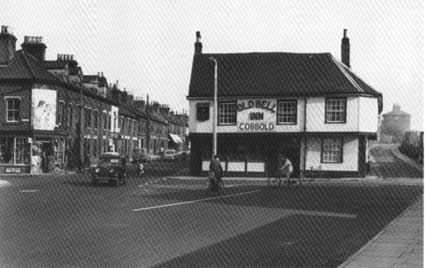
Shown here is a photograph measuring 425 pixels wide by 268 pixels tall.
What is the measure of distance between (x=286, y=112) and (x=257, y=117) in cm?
206

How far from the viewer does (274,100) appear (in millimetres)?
35094

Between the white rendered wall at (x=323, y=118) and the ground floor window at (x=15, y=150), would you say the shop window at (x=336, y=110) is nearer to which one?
the white rendered wall at (x=323, y=118)

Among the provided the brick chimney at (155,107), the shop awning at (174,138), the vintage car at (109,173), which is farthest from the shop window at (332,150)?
the shop awning at (174,138)

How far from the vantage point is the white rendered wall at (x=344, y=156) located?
3362 cm

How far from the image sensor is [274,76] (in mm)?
36406

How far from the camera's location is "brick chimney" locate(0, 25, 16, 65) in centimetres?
3569

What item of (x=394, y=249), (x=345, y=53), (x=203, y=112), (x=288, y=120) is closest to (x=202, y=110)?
(x=203, y=112)

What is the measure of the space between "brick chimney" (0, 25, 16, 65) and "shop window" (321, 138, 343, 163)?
23634 mm

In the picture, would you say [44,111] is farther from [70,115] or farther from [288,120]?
[288,120]

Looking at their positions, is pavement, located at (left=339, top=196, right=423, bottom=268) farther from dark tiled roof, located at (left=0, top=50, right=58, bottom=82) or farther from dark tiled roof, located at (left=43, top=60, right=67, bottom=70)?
dark tiled roof, located at (left=43, top=60, right=67, bottom=70)

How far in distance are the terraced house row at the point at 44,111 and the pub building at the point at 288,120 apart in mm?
10267

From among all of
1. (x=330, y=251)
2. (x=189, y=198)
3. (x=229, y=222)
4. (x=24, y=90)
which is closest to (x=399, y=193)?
(x=189, y=198)

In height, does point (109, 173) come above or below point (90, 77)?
below

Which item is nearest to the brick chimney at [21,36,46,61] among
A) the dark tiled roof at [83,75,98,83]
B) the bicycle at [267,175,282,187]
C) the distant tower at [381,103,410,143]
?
the dark tiled roof at [83,75,98,83]
